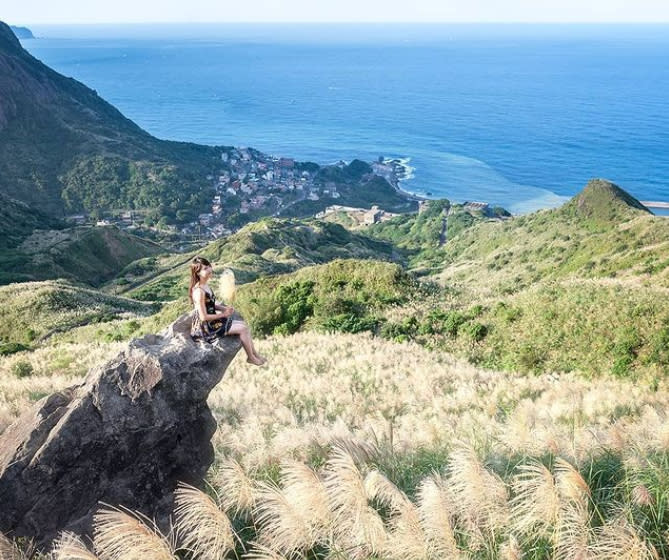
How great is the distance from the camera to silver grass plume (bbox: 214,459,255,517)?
19.1ft

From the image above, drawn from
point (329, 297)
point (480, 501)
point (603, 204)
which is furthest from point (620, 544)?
point (603, 204)

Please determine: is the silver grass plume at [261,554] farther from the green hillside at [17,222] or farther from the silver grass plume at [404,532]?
the green hillside at [17,222]

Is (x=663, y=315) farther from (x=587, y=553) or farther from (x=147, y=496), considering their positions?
(x=147, y=496)

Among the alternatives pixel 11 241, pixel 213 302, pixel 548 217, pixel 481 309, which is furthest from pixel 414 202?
pixel 213 302

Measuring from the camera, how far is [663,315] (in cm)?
1722

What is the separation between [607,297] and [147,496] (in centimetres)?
1764

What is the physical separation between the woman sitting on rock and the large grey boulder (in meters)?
0.41

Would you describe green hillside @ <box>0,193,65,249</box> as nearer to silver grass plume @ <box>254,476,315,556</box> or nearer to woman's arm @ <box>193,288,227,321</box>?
woman's arm @ <box>193,288,227,321</box>

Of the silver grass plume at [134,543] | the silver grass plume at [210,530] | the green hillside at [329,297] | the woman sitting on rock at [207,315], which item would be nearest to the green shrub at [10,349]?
the green hillside at [329,297]

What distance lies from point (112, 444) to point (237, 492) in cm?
152

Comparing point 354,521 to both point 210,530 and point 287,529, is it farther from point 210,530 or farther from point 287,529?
point 210,530

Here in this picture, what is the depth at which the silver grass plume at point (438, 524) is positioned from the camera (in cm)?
450

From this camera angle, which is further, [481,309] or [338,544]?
[481,309]

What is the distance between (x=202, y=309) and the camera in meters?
7.19
